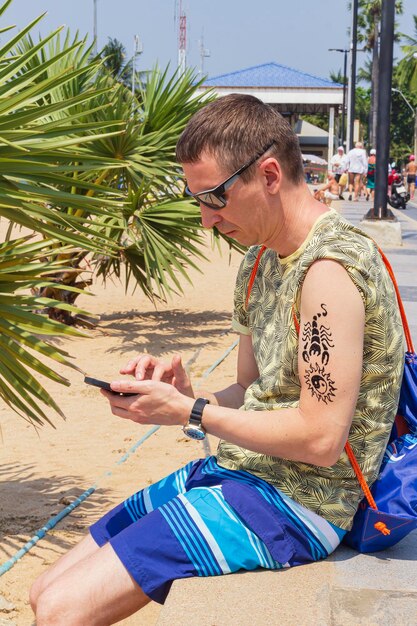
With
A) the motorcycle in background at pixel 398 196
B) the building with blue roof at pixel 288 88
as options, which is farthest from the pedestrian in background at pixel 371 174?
the building with blue roof at pixel 288 88

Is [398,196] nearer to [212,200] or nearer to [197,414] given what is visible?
[212,200]

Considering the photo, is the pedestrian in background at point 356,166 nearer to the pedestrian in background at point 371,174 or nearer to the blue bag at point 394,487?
the pedestrian in background at point 371,174

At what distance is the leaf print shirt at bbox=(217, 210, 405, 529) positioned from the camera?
2002 mm

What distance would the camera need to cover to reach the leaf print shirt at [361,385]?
78.8 inches

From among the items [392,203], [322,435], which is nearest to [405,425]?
[322,435]

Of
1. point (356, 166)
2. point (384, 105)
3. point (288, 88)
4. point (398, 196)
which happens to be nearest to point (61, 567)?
point (384, 105)

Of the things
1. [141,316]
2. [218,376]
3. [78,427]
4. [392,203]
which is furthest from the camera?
[392,203]

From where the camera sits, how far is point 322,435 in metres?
1.92

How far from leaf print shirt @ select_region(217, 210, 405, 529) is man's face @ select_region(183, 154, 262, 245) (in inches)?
4.5

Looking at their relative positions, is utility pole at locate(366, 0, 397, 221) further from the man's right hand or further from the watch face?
the watch face

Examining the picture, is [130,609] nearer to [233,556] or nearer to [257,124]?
[233,556]

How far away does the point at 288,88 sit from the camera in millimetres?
57219

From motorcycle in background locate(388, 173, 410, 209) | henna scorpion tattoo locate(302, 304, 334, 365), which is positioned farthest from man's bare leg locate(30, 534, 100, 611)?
motorcycle in background locate(388, 173, 410, 209)

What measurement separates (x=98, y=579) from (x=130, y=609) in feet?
0.32
